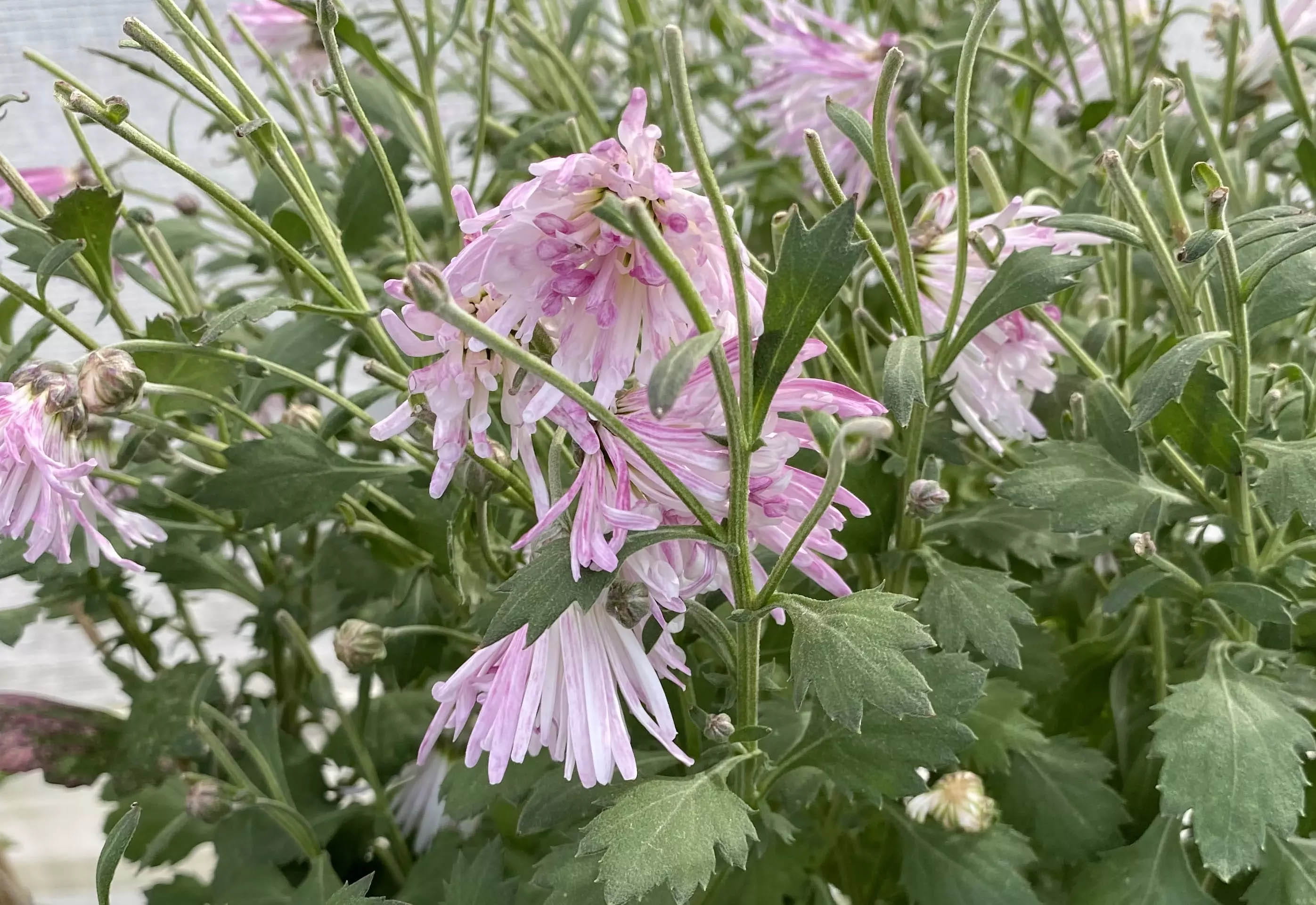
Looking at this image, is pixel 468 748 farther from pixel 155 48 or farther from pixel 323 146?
pixel 323 146

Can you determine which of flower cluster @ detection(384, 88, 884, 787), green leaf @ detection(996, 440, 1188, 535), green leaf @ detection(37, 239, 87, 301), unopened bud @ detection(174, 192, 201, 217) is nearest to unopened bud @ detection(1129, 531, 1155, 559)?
green leaf @ detection(996, 440, 1188, 535)

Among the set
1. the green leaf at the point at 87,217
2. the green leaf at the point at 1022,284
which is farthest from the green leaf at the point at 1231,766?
the green leaf at the point at 87,217

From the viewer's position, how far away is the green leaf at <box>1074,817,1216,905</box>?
13.4 inches

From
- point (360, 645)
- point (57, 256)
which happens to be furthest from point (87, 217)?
point (360, 645)

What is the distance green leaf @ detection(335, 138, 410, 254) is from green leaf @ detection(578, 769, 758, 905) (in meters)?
0.26

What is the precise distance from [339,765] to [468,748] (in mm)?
272

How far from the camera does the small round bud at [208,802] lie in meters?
0.38

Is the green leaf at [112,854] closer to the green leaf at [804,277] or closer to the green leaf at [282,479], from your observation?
the green leaf at [282,479]

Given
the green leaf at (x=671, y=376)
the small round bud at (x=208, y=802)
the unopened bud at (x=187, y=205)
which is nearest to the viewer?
the green leaf at (x=671, y=376)

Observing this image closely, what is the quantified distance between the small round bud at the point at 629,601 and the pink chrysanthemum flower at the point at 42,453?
15 cm

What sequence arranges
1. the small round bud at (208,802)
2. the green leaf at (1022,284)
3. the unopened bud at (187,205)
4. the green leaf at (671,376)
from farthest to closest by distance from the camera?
the unopened bud at (187,205) < the small round bud at (208,802) < the green leaf at (1022,284) < the green leaf at (671,376)

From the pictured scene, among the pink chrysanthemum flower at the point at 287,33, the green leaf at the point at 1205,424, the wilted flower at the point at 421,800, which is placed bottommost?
the wilted flower at the point at 421,800

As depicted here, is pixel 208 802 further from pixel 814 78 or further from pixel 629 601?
pixel 814 78

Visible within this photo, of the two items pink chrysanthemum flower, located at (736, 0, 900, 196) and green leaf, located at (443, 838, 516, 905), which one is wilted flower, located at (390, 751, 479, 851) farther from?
pink chrysanthemum flower, located at (736, 0, 900, 196)
